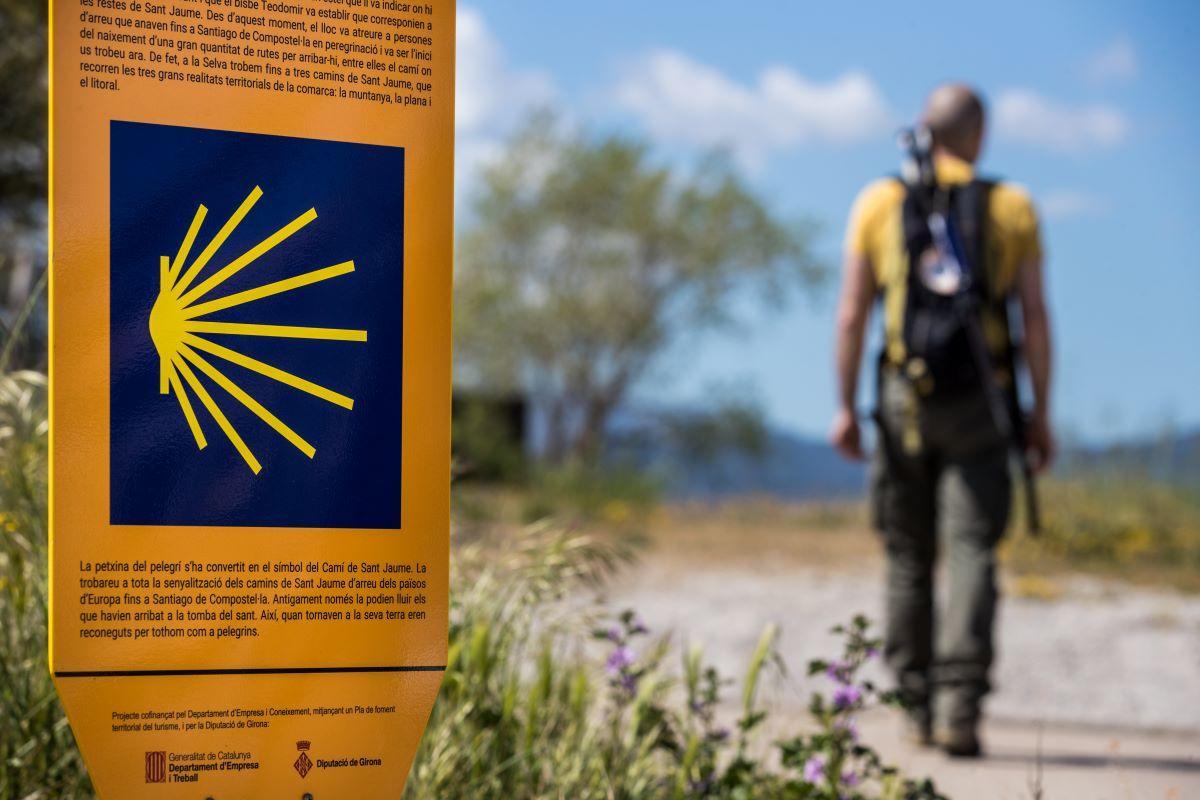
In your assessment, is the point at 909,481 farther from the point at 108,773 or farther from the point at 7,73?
the point at 7,73

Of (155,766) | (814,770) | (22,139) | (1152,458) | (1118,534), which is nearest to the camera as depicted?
(155,766)

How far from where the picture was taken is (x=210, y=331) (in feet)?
5.98

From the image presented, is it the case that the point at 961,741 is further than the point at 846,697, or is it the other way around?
the point at 961,741

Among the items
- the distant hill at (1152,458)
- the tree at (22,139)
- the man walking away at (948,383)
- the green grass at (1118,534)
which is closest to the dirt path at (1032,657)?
the man walking away at (948,383)

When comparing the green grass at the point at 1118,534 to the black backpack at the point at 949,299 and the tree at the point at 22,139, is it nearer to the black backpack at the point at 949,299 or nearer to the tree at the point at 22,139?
the black backpack at the point at 949,299

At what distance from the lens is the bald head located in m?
4.64

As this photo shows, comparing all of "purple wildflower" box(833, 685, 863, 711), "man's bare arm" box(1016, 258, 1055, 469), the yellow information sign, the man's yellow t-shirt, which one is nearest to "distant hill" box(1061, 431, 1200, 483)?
"man's bare arm" box(1016, 258, 1055, 469)

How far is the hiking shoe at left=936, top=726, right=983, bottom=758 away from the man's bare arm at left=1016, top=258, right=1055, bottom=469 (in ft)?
3.44

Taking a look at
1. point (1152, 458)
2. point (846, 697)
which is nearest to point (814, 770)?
point (846, 697)

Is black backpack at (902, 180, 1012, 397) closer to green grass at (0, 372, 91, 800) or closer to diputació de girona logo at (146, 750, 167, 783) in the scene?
green grass at (0, 372, 91, 800)

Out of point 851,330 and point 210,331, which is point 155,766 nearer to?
point 210,331

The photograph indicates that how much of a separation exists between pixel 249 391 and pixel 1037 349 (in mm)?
3485

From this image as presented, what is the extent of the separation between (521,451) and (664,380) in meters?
5.22

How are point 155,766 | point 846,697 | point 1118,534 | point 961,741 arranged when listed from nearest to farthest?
point 155,766 → point 846,697 → point 961,741 → point 1118,534
